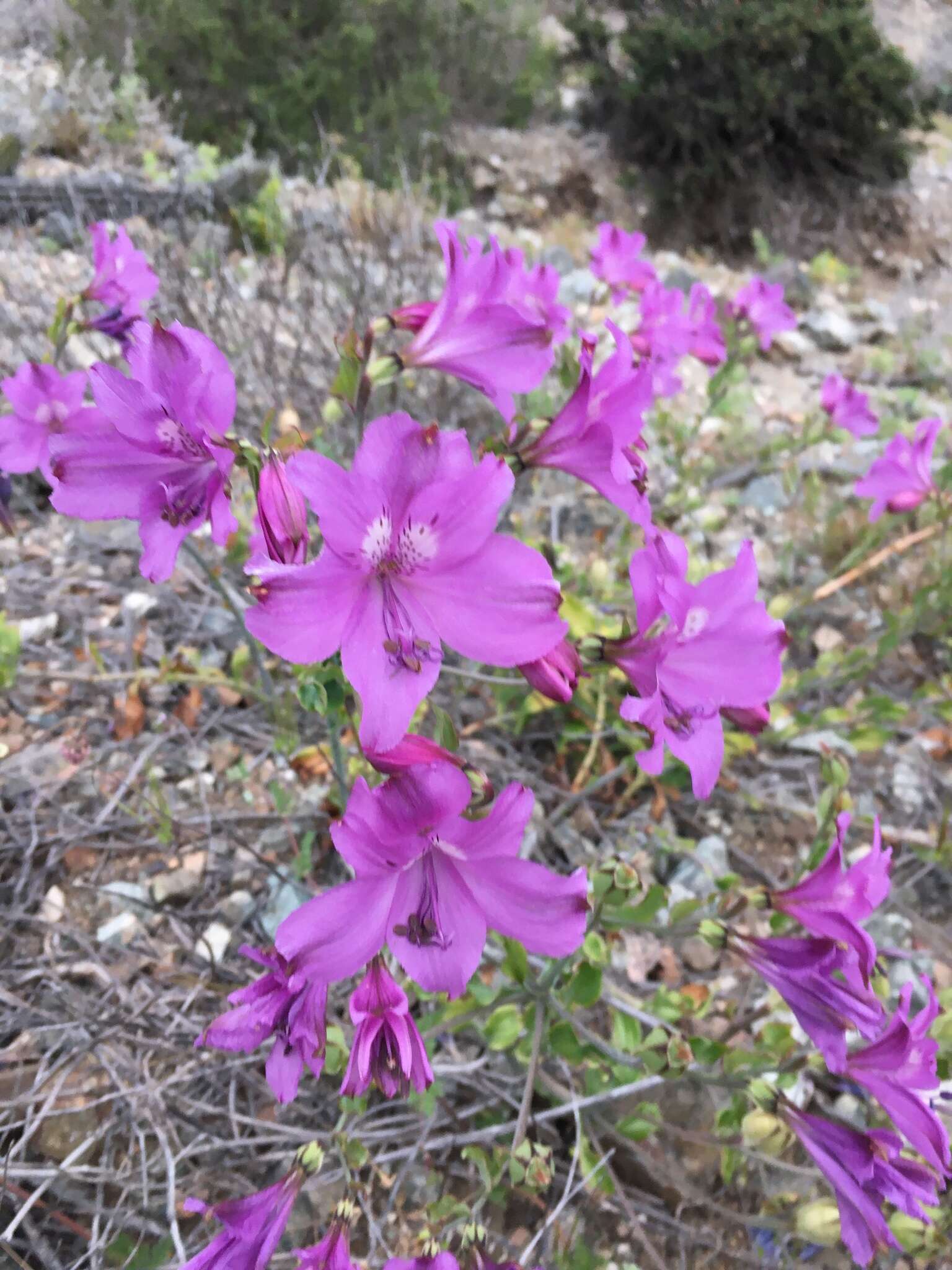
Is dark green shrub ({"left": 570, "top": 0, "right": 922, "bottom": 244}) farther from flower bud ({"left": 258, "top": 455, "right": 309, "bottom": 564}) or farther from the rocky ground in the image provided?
flower bud ({"left": 258, "top": 455, "right": 309, "bottom": 564})

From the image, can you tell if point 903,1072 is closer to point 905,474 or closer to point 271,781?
point 271,781

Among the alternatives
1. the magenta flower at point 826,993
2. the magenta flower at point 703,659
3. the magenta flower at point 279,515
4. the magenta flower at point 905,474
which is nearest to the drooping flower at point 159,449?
the magenta flower at point 279,515

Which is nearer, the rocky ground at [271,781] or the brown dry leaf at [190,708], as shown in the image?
the rocky ground at [271,781]

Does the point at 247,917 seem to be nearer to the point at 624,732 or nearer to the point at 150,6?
the point at 624,732

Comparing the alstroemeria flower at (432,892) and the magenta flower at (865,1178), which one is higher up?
the alstroemeria flower at (432,892)

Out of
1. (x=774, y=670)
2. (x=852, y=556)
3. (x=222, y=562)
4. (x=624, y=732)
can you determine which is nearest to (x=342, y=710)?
(x=774, y=670)

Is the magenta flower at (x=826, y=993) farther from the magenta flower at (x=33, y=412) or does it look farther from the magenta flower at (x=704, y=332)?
the magenta flower at (x=704, y=332)
